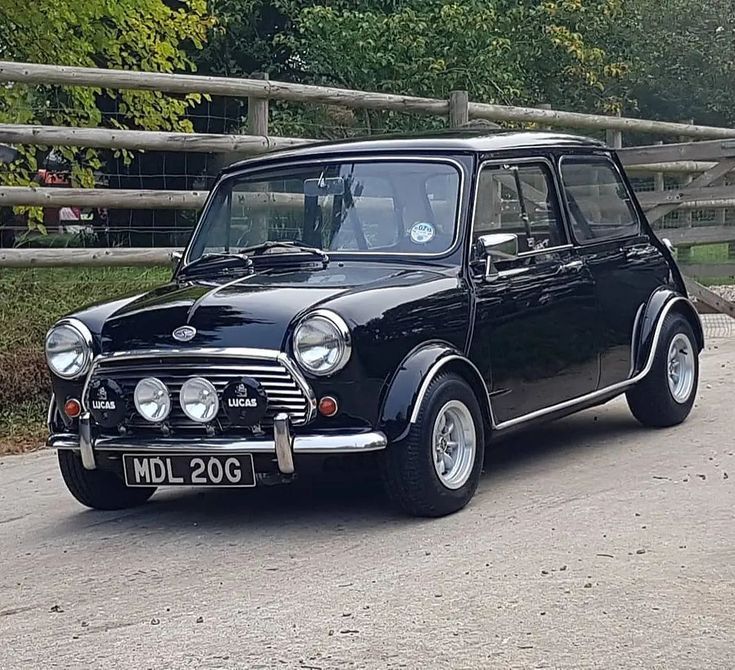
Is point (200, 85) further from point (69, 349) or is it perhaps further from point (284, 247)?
point (69, 349)

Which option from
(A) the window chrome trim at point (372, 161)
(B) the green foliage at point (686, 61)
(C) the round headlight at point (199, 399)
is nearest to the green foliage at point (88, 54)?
(A) the window chrome trim at point (372, 161)

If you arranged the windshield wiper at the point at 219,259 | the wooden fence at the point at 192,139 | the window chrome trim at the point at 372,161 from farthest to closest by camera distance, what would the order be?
the wooden fence at the point at 192,139 < the windshield wiper at the point at 219,259 < the window chrome trim at the point at 372,161

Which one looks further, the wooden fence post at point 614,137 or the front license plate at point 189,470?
the wooden fence post at point 614,137

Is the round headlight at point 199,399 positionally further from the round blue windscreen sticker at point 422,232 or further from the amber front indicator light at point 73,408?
the round blue windscreen sticker at point 422,232

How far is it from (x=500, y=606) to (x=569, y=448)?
333 centimetres

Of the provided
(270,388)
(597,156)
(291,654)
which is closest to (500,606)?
(291,654)

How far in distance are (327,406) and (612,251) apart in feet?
9.37

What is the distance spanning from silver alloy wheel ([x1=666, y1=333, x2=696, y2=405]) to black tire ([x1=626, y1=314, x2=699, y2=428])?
0.02 m

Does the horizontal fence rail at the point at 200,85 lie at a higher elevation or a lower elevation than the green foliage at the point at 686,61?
lower

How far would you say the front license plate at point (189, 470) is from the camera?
240 inches

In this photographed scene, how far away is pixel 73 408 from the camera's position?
6.52 m

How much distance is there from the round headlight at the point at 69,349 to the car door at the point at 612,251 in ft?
9.66

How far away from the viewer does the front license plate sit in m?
6.09

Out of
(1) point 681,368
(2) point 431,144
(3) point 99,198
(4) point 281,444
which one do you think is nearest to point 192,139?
(3) point 99,198
